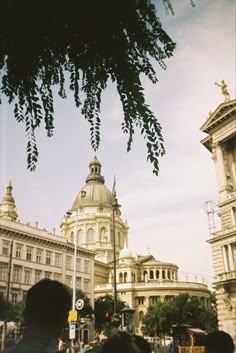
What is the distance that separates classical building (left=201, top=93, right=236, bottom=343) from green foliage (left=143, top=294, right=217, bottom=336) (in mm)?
33631

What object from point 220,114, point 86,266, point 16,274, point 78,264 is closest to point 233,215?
point 220,114

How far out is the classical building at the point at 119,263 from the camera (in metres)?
78.4

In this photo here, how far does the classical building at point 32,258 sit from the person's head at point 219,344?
41.6 meters

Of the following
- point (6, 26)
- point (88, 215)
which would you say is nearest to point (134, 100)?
point (6, 26)

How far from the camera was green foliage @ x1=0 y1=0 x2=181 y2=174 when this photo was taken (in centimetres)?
342

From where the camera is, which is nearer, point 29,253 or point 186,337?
point 186,337

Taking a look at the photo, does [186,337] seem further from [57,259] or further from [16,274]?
[57,259]

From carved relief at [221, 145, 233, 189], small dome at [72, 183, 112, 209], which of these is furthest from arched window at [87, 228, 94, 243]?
carved relief at [221, 145, 233, 189]

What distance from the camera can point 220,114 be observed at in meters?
32.1

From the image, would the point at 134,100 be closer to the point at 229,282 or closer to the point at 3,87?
the point at 3,87

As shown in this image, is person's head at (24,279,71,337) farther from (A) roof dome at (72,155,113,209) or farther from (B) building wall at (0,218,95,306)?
(A) roof dome at (72,155,113,209)

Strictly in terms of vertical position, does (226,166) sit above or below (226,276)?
above

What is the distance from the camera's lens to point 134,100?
158 inches

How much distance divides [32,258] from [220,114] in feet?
112
